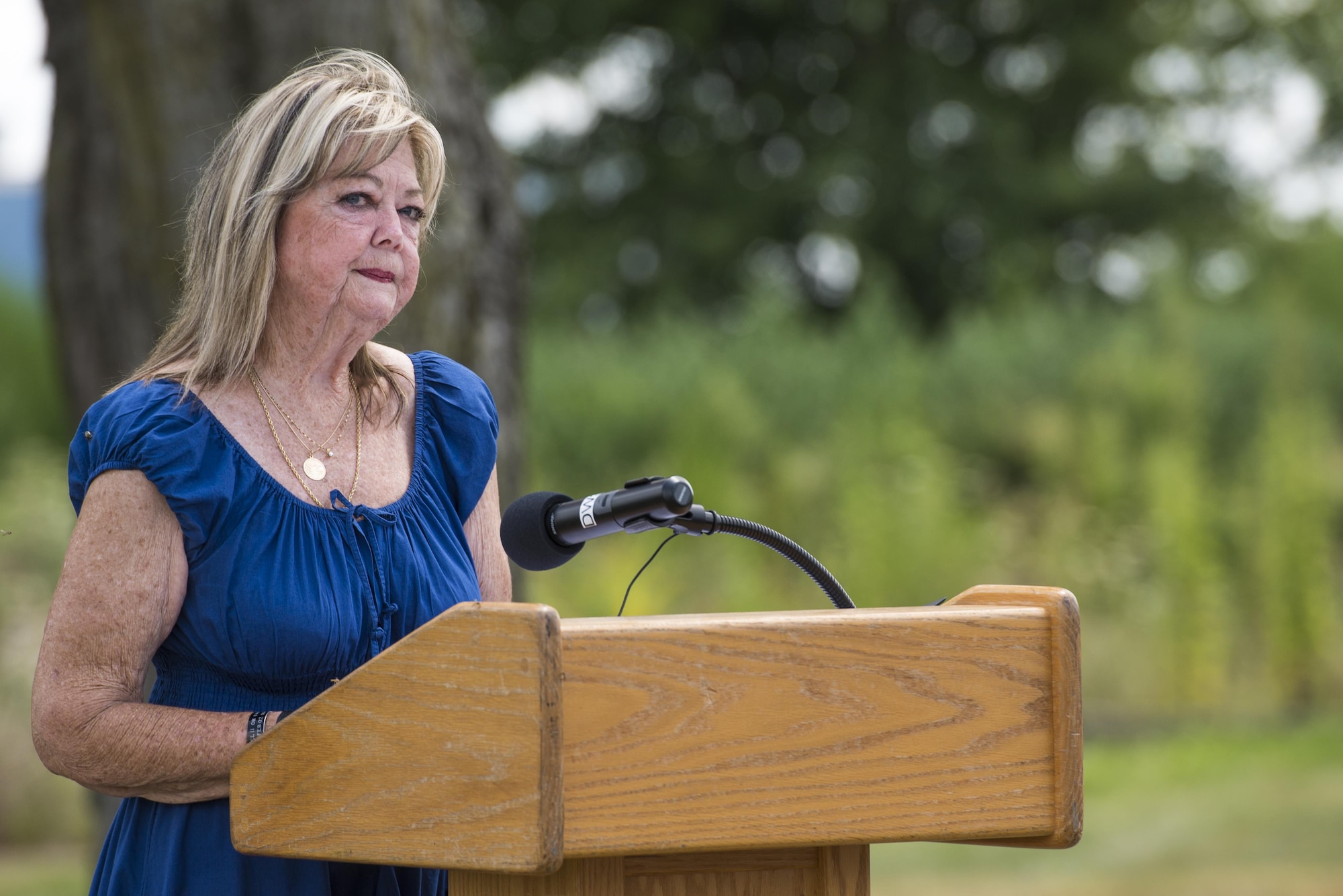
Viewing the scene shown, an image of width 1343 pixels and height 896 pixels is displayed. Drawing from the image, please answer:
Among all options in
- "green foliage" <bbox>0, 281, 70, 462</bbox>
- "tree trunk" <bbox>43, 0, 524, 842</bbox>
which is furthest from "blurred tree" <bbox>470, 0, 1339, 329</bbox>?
"tree trunk" <bbox>43, 0, 524, 842</bbox>

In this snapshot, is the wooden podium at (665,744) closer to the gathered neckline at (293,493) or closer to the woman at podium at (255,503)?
the woman at podium at (255,503)

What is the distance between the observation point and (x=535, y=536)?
1.55 m

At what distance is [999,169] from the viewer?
50.8 ft

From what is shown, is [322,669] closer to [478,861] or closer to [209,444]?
[209,444]

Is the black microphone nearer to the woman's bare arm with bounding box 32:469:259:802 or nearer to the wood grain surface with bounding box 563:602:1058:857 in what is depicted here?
the wood grain surface with bounding box 563:602:1058:857

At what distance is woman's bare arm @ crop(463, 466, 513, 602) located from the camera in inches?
76.5

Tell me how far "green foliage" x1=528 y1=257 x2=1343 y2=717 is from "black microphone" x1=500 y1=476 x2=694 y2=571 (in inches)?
201

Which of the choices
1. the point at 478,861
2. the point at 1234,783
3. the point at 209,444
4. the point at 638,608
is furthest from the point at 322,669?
the point at 1234,783

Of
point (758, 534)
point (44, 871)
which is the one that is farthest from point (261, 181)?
point (44, 871)

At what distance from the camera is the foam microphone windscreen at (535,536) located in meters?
1.55

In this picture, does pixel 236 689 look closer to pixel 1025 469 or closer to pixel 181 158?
pixel 181 158

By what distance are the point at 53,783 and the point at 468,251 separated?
163 inches

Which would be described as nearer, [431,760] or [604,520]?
[431,760]

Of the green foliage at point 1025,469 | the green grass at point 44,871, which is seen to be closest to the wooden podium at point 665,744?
the green grass at point 44,871
